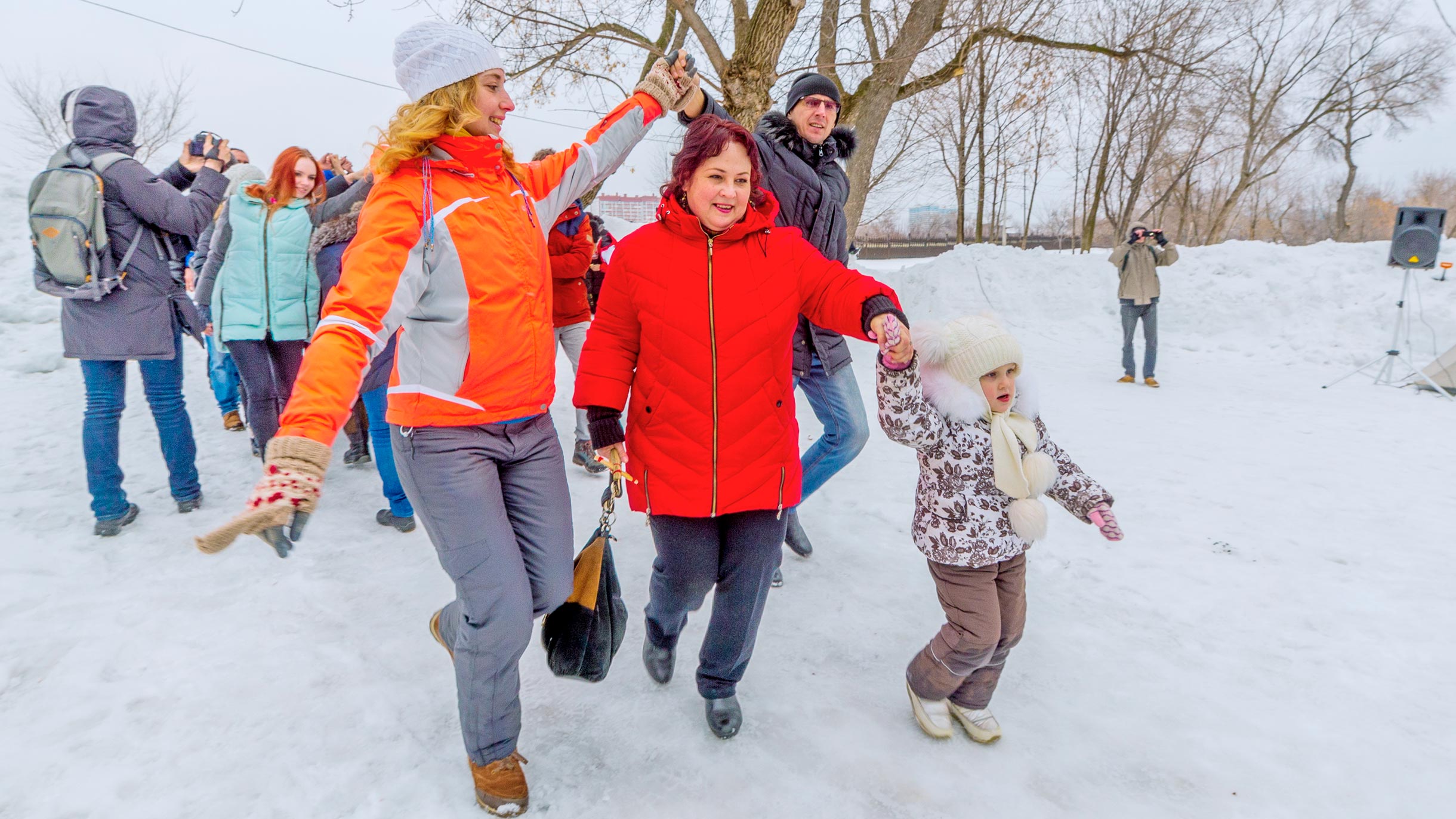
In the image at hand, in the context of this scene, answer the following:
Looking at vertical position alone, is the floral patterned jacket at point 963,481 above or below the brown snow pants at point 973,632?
above

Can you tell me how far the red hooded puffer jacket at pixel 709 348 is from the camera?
2.28 meters

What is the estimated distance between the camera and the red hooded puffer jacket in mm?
2277

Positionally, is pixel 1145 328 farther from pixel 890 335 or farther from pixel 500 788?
pixel 500 788

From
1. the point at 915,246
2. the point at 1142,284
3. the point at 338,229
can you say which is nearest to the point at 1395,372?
the point at 1142,284

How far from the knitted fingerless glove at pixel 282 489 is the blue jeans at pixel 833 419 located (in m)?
2.21

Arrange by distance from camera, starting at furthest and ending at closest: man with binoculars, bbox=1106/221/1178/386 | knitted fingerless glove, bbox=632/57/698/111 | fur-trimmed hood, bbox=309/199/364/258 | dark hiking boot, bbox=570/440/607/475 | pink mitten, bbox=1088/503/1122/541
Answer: man with binoculars, bbox=1106/221/1178/386
dark hiking boot, bbox=570/440/607/475
fur-trimmed hood, bbox=309/199/364/258
knitted fingerless glove, bbox=632/57/698/111
pink mitten, bbox=1088/503/1122/541

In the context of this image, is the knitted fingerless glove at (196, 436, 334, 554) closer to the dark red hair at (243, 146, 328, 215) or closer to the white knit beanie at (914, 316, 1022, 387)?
the white knit beanie at (914, 316, 1022, 387)

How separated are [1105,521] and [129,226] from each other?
15.9ft

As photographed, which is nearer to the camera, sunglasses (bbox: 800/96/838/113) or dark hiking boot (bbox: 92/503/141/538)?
sunglasses (bbox: 800/96/838/113)

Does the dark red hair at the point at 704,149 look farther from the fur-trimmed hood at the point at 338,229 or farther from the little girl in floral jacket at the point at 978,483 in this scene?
the fur-trimmed hood at the point at 338,229

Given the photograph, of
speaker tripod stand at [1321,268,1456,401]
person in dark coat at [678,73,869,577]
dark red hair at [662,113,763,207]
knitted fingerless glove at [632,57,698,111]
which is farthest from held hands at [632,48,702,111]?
speaker tripod stand at [1321,268,1456,401]

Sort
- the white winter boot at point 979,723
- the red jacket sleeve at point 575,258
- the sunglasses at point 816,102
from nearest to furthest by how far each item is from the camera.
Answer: the white winter boot at point 979,723
the sunglasses at point 816,102
the red jacket sleeve at point 575,258

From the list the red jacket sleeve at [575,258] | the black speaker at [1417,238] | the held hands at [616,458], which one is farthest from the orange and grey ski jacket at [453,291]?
the black speaker at [1417,238]

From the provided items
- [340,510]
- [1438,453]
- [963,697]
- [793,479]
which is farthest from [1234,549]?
[340,510]
